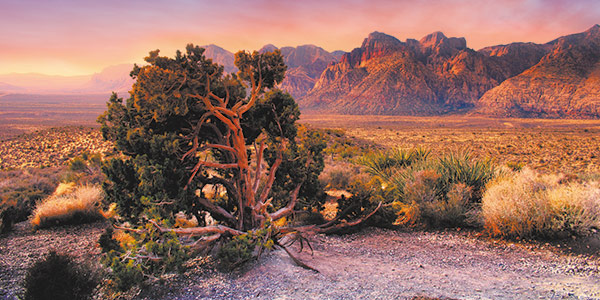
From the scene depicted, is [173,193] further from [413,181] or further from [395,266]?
[413,181]

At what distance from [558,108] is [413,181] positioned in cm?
13625

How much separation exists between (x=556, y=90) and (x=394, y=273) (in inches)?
5910

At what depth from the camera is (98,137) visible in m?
38.2

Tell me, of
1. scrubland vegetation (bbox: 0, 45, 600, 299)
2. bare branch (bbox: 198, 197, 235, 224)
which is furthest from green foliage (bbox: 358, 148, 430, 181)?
bare branch (bbox: 198, 197, 235, 224)

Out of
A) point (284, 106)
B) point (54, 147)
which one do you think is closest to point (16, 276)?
point (284, 106)

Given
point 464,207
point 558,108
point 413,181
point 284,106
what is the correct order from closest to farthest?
point 284,106 < point 464,207 < point 413,181 < point 558,108

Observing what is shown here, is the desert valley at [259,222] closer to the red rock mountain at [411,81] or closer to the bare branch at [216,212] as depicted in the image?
the bare branch at [216,212]

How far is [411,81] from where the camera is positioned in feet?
498

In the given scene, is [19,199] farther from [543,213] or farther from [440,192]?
[543,213]

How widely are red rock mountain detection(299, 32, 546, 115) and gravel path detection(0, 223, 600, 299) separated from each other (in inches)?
5055

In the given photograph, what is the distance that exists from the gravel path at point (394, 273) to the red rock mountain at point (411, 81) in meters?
128

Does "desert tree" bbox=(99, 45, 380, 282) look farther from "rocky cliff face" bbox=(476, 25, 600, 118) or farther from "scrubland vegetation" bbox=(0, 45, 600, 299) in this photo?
"rocky cliff face" bbox=(476, 25, 600, 118)

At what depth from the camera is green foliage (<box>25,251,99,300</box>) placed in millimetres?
4000

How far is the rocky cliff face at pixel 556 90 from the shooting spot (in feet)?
360
